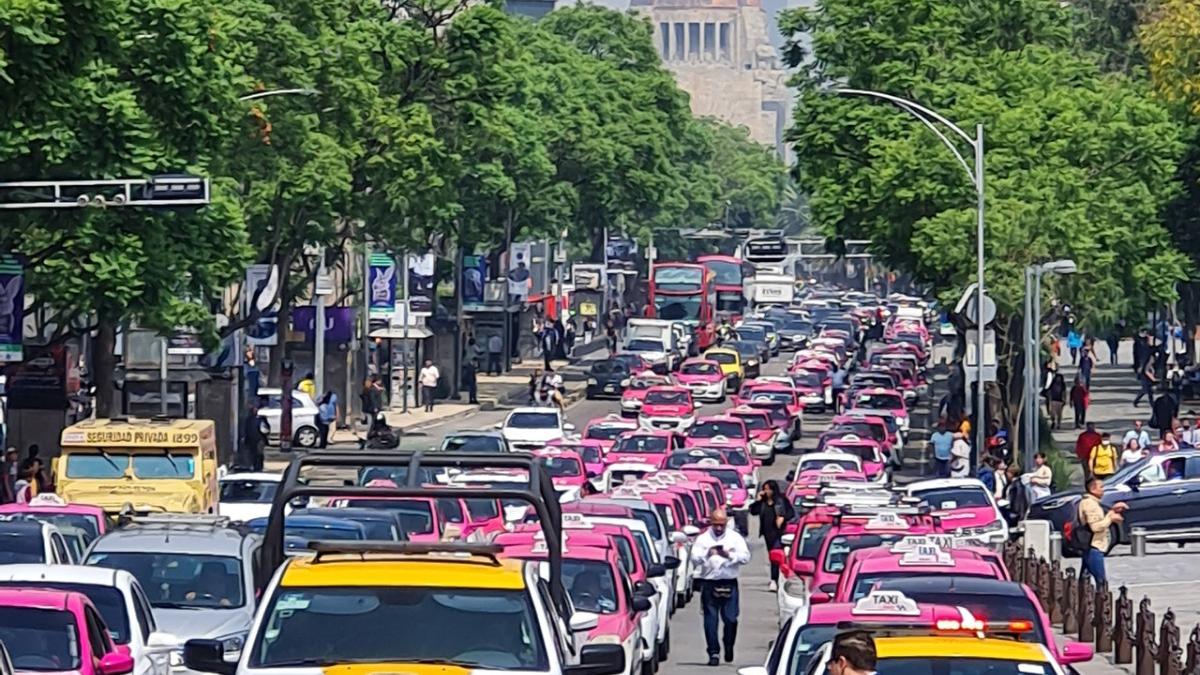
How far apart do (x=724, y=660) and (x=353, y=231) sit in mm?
43079

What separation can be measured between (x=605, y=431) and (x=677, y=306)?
56.7 meters

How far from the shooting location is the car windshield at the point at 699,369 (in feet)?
295

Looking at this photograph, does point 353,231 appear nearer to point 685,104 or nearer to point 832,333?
point 832,333

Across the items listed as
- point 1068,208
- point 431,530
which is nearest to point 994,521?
point 431,530

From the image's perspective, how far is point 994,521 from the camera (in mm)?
38156

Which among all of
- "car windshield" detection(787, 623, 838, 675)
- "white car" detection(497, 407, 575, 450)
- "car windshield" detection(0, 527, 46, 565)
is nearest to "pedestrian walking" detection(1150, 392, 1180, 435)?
"white car" detection(497, 407, 575, 450)

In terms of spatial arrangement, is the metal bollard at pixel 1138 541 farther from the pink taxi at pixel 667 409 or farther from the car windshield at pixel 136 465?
the pink taxi at pixel 667 409

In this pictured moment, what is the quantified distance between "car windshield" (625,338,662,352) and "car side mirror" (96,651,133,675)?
8408cm

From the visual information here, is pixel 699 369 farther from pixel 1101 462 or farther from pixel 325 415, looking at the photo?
pixel 1101 462

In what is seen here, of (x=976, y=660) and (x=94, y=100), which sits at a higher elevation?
(x=94, y=100)

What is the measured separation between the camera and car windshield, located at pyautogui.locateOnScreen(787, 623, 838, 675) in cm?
1597

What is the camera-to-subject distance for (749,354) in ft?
350

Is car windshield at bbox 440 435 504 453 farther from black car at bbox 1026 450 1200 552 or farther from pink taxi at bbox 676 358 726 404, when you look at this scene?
pink taxi at bbox 676 358 726 404

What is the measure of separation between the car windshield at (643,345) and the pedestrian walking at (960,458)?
4981cm
